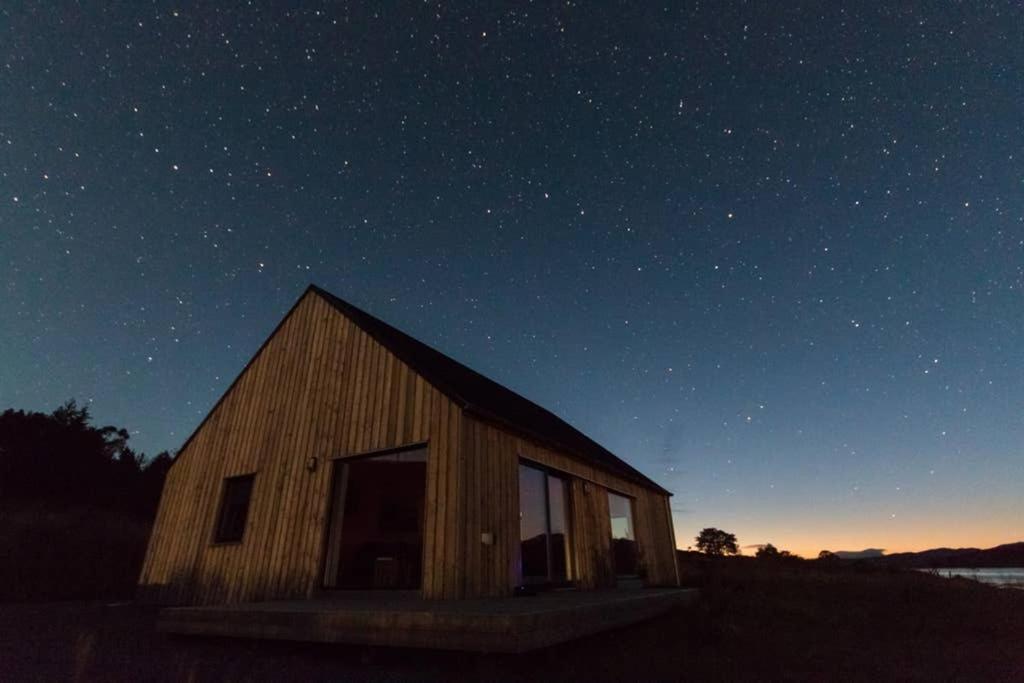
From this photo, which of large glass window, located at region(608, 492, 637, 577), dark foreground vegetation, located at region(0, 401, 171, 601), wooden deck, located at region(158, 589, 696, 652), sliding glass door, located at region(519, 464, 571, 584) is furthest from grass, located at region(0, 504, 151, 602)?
large glass window, located at region(608, 492, 637, 577)

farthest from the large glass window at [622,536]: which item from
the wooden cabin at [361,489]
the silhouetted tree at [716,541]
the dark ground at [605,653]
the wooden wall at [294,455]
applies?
the silhouetted tree at [716,541]

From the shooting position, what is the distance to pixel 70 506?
18547 mm

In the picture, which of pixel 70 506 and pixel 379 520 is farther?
pixel 70 506

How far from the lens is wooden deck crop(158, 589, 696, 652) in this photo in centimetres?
362

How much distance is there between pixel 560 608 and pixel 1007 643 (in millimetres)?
8313

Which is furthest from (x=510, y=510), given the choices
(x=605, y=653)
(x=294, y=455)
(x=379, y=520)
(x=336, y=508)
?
(x=294, y=455)

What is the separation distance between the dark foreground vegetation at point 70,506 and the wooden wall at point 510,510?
35.3 ft

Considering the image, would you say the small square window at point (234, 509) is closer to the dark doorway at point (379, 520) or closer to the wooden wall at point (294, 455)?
the wooden wall at point (294, 455)

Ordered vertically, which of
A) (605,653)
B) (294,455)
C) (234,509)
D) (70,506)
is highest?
(70,506)

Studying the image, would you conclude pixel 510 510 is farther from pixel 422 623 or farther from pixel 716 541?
pixel 716 541

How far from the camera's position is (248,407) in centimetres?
992

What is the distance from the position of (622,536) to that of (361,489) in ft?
21.2

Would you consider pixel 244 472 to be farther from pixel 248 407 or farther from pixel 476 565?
pixel 476 565

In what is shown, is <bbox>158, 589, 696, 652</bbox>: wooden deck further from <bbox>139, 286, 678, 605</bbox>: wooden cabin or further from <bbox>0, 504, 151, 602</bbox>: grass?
<bbox>0, 504, 151, 602</bbox>: grass
